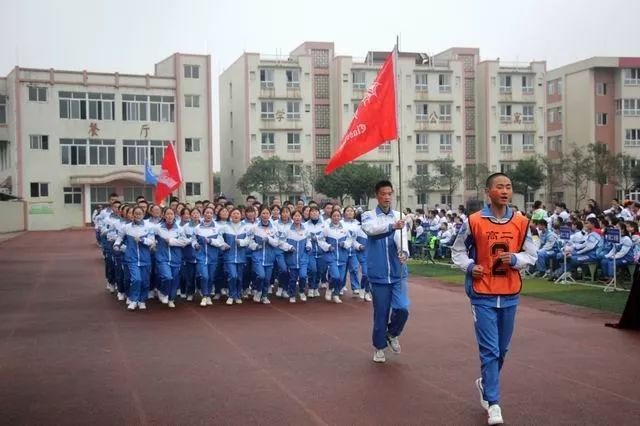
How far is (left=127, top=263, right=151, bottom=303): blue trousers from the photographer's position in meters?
13.2

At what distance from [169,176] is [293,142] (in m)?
40.2

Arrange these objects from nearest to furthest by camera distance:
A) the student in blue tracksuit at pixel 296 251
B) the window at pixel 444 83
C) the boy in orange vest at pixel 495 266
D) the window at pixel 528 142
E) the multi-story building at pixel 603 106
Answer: the boy in orange vest at pixel 495 266
the student in blue tracksuit at pixel 296 251
the multi-story building at pixel 603 106
the window at pixel 444 83
the window at pixel 528 142

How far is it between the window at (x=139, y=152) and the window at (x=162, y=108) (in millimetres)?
1900

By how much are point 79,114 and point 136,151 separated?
189 inches

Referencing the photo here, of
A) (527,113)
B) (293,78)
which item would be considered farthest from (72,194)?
(527,113)

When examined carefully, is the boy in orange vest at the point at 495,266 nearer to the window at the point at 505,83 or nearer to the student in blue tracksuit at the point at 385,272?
the student in blue tracksuit at the point at 385,272

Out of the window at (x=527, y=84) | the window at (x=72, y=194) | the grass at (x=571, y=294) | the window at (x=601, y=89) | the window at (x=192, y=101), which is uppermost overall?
the window at (x=527, y=84)

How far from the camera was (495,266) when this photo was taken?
6285mm

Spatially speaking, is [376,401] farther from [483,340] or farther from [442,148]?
[442,148]

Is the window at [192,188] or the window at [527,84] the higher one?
the window at [527,84]

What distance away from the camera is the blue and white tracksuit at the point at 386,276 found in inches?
327

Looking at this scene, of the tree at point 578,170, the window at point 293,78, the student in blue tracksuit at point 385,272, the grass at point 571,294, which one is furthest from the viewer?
the window at point 293,78

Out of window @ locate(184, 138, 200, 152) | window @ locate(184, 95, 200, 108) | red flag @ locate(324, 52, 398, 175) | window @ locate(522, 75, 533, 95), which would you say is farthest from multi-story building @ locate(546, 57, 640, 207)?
red flag @ locate(324, 52, 398, 175)

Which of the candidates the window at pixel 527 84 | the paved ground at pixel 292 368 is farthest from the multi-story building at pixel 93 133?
the paved ground at pixel 292 368
